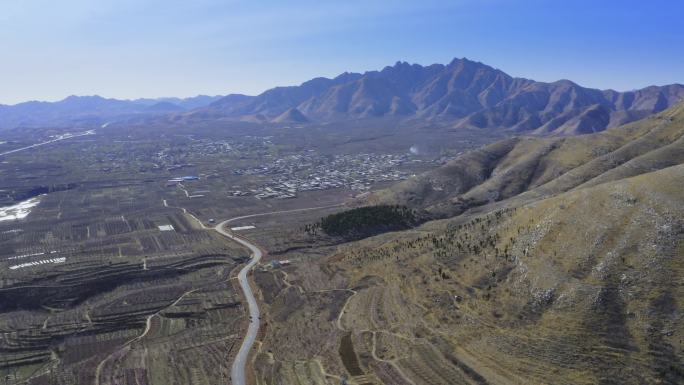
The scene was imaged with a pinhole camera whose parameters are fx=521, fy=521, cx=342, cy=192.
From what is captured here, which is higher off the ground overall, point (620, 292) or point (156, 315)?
point (620, 292)

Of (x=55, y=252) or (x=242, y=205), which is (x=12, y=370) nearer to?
(x=55, y=252)

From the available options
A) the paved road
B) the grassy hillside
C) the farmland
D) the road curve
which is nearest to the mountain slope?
the farmland

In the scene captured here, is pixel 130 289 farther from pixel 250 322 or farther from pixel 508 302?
pixel 508 302

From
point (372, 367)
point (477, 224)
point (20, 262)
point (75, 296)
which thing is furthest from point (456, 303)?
point (20, 262)

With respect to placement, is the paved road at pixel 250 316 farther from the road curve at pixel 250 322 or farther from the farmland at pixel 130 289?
the farmland at pixel 130 289

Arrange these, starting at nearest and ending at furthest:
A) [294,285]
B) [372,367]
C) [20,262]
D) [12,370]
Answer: [372,367] → [12,370] → [294,285] → [20,262]

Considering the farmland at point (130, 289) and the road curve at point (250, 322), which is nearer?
the road curve at point (250, 322)

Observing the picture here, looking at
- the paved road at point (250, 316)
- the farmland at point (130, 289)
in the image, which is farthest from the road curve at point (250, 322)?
the farmland at point (130, 289)

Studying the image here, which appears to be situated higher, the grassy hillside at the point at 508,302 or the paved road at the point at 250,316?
the grassy hillside at the point at 508,302

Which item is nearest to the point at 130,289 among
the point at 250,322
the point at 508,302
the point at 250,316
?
the point at 250,316

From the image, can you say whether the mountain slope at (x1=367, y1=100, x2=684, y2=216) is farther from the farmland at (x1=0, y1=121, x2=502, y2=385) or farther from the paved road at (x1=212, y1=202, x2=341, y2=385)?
the paved road at (x1=212, y1=202, x2=341, y2=385)

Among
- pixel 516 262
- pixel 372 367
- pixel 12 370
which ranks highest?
pixel 516 262
